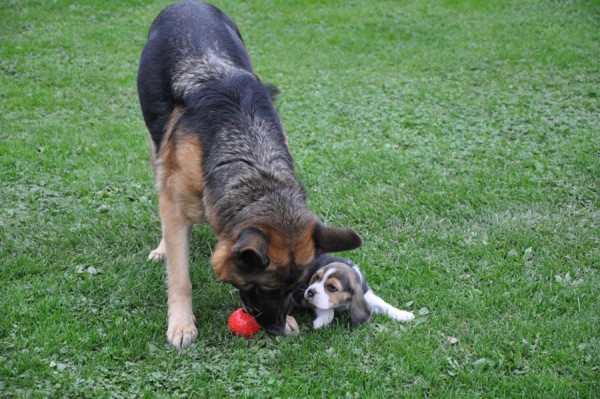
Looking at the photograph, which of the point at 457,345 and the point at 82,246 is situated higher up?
the point at 457,345

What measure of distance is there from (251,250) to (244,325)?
1.05 metres

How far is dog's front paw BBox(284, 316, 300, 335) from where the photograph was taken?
15.6 feet

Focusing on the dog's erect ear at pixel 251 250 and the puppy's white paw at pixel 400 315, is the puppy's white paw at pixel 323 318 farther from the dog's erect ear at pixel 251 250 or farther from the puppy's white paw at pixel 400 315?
the dog's erect ear at pixel 251 250

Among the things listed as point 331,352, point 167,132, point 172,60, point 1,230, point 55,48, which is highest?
point 172,60

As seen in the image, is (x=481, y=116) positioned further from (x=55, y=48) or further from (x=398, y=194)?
(x=55, y=48)

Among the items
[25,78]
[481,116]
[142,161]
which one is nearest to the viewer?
[142,161]

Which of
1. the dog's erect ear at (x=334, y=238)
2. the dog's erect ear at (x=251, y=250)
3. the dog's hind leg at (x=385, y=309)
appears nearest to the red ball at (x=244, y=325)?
the dog's erect ear at (x=251, y=250)

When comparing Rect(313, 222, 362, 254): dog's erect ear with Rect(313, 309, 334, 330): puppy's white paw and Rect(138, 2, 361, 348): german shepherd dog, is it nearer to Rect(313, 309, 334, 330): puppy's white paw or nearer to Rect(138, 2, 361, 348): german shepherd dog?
Rect(138, 2, 361, 348): german shepherd dog

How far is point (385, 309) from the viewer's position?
197 inches

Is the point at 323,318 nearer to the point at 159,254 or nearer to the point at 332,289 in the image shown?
the point at 332,289

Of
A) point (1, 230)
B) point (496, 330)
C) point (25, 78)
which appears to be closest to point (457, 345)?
point (496, 330)

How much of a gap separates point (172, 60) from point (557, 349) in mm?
3791

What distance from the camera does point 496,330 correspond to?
15.5 feet

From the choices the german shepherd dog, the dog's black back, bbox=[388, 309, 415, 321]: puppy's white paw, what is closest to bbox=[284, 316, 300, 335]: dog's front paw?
the german shepherd dog
